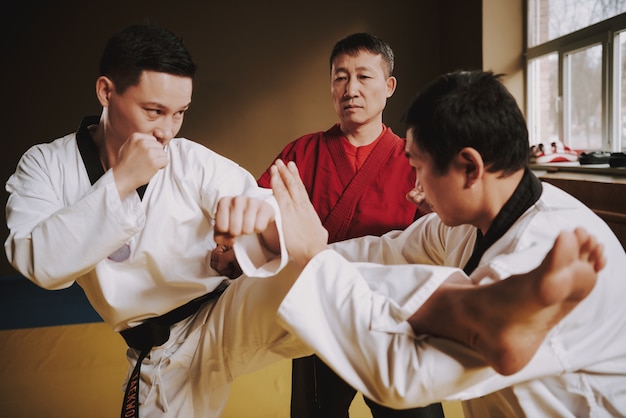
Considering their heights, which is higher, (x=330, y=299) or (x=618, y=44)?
(x=618, y=44)

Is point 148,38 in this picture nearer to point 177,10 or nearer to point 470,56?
point 470,56

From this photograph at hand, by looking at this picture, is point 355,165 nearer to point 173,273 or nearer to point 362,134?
point 362,134

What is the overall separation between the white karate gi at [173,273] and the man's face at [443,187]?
16.7 inches

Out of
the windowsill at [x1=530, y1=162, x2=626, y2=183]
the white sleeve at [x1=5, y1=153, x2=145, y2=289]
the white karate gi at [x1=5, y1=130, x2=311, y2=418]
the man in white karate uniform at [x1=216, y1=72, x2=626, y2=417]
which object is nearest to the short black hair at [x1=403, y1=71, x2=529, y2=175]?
the man in white karate uniform at [x1=216, y1=72, x2=626, y2=417]

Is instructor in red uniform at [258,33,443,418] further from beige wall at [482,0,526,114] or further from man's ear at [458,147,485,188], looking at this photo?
beige wall at [482,0,526,114]

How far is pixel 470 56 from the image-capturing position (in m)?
4.29

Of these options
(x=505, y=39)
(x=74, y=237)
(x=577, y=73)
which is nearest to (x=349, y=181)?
(x=74, y=237)

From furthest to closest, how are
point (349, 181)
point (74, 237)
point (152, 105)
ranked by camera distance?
point (349, 181)
point (152, 105)
point (74, 237)

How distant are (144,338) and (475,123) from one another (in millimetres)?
1063

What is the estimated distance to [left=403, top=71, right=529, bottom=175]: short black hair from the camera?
1010mm

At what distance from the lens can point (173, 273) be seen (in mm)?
1411

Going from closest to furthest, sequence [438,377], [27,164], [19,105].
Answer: [438,377]
[27,164]
[19,105]

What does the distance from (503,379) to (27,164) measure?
4.38 ft

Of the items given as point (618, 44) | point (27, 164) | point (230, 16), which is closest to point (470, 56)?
point (618, 44)
